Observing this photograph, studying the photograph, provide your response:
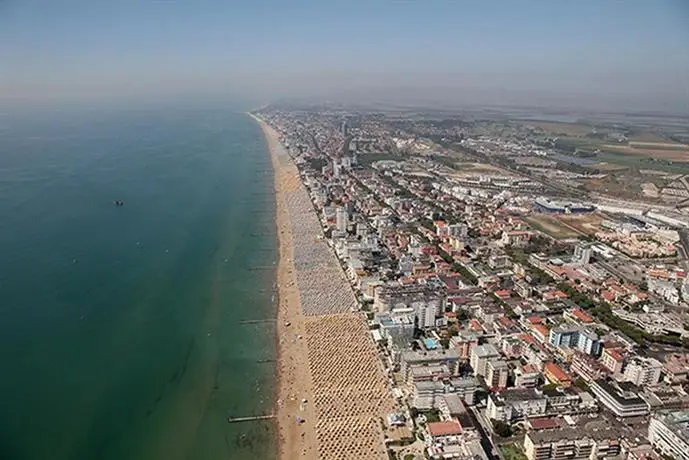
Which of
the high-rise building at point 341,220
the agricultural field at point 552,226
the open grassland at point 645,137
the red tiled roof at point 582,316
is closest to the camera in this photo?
the red tiled roof at point 582,316

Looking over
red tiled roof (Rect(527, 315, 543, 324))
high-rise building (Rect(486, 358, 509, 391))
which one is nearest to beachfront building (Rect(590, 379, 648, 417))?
high-rise building (Rect(486, 358, 509, 391))

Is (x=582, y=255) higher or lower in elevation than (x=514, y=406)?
higher

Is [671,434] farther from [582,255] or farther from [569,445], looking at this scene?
[582,255]

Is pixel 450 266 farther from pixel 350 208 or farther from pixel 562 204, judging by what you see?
pixel 562 204

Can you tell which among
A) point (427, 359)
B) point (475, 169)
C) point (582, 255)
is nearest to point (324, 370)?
point (427, 359)

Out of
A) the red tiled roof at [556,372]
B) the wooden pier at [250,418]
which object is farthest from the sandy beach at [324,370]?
the red tiled roof at [556,372]

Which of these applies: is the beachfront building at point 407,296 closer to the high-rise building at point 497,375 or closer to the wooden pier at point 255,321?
the high-rise building at point 497,375
